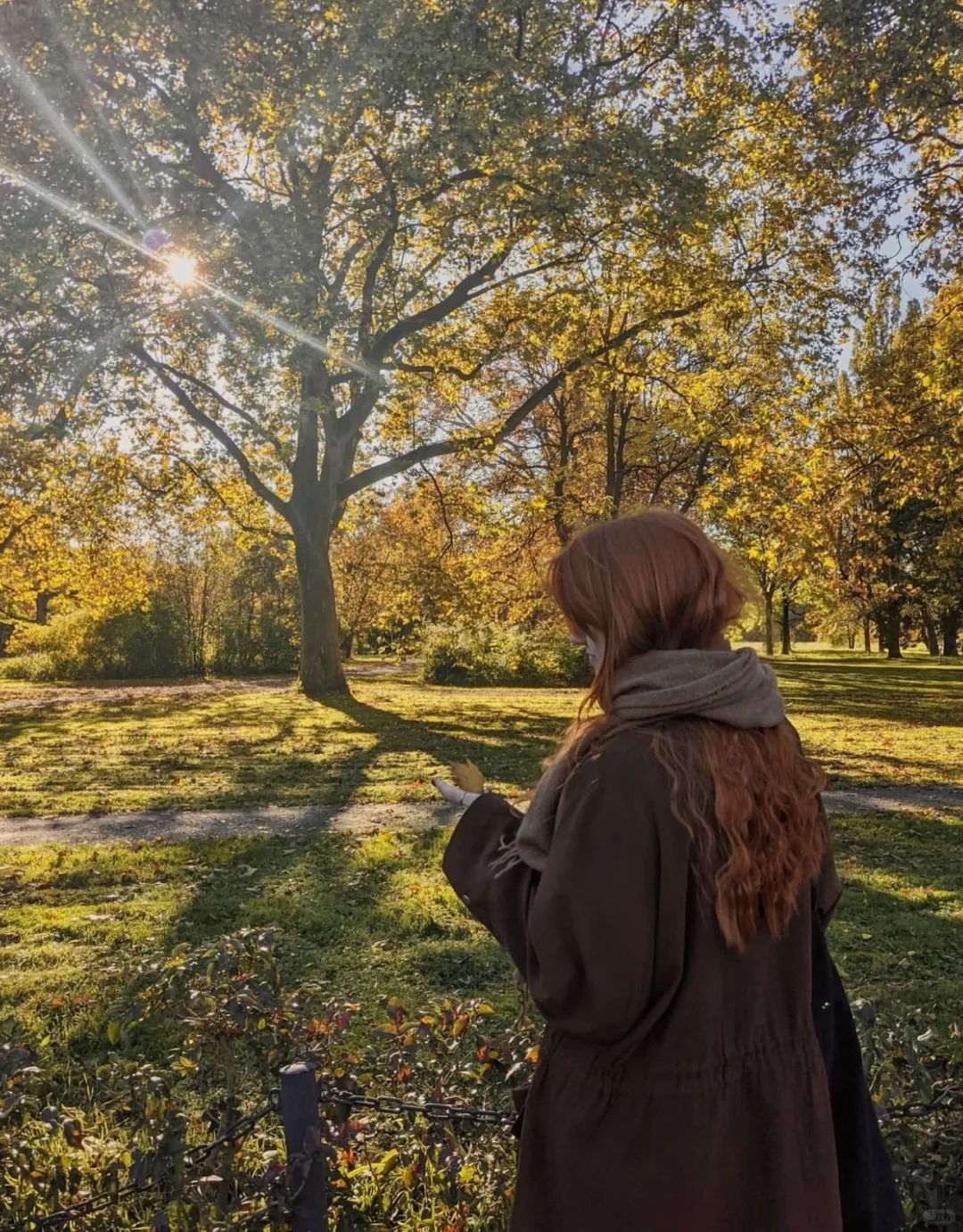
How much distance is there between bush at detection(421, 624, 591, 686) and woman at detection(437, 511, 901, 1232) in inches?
892

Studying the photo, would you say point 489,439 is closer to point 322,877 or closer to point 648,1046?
point 322,877

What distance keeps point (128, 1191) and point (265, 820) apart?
621 cm

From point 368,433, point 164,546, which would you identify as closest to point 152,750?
point 368,433

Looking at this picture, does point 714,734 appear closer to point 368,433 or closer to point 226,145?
point 226,145

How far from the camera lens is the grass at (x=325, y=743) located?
973 cm

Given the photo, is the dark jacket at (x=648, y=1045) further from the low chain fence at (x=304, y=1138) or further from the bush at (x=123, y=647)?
the bush at (x=123, y=647)

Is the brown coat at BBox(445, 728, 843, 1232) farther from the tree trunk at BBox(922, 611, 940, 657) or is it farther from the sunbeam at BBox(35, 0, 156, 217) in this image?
the tree trunk at BBox(922, 611, 940, 657)

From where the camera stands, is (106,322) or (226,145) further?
(226,145)

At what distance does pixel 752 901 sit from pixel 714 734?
284mm

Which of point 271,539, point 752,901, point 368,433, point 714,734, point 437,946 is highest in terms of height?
point 368,433

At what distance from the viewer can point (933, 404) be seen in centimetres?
1236

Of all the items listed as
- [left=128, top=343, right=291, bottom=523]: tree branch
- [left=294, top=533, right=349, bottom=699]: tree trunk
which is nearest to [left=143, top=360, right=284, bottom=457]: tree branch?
[left=128, top=343, right=291, bottom=523]: tree branch

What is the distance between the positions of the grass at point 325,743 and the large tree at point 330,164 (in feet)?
15.4

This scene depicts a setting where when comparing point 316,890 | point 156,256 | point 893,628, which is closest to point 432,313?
point 156,256
